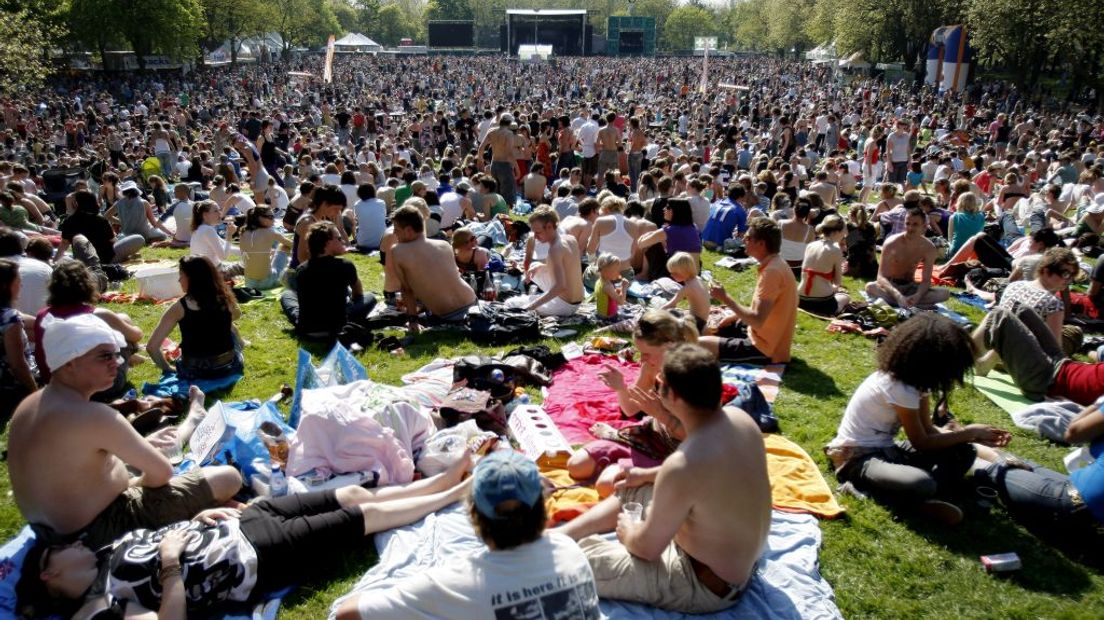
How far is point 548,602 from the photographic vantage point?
2.39m

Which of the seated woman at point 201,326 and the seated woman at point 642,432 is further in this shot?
the seated woman at point 201,326

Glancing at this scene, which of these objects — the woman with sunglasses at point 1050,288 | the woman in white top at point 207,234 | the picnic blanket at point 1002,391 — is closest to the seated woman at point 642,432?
the picnic blanket at point 1002,391

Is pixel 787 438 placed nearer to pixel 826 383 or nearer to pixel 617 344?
pixel 826 383

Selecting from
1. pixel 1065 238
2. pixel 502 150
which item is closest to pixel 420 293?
pixel 502 150

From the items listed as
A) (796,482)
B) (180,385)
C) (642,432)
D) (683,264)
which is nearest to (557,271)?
(683,264)


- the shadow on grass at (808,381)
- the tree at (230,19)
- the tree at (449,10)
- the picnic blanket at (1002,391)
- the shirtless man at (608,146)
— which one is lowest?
the shadow on grass at (808,381)

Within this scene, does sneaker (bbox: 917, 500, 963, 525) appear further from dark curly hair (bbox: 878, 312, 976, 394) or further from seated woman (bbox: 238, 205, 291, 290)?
seated woman (bbox: 238, 205, 291, 290)

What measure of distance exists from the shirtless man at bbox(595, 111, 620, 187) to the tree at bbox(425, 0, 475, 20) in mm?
100242

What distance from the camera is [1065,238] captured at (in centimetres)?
1080

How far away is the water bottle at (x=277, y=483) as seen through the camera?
4.27 meters

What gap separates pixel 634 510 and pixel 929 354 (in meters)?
1.97

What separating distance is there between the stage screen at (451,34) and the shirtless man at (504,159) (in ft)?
223

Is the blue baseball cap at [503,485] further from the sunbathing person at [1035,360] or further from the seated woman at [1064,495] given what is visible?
the sunbathing person at [1035,360]

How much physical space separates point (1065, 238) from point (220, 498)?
40.3 ft
